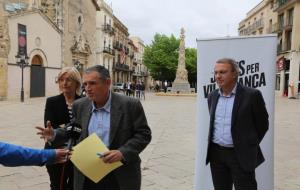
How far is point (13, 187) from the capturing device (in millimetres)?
5105

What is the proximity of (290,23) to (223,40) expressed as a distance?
3858 centimetres

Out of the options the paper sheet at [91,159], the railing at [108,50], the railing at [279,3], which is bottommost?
the paper sheet at [91,159]

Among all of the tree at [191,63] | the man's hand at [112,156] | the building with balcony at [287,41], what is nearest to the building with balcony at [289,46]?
the building with balcony at [287,41]

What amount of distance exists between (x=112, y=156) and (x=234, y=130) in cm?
123

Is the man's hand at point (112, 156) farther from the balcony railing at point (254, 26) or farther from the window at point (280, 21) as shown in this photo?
the balcony railing at point (254, 26)

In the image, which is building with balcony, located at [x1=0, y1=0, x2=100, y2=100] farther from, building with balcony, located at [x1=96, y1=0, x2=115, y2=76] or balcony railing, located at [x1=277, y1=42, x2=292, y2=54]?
balcony railing, located at [x1=277, y1=42, x2=292, y2=54]

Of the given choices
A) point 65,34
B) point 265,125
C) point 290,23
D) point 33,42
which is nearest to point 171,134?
point 265,125

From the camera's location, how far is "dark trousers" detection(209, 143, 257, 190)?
10.3 ft

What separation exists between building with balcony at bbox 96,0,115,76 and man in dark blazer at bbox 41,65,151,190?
48.6 metres

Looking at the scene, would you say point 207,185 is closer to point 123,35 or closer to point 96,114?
point 96,114

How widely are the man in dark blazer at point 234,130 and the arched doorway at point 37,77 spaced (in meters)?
25.5

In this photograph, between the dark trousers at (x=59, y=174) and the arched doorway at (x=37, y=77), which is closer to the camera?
the dark trousers at (x=59, y=174)

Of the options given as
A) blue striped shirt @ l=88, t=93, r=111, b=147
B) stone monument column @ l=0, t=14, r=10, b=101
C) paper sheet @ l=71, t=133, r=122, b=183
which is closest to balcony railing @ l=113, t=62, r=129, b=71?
stone monument column @ l=0, t=14, r=10, b=101

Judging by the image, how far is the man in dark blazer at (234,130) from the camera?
3113 millimetres
